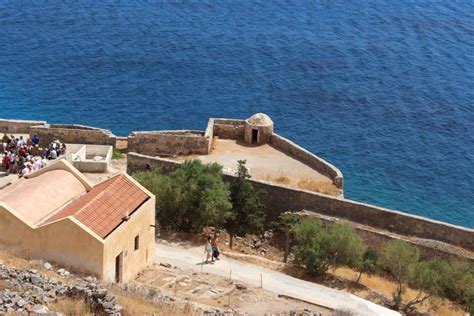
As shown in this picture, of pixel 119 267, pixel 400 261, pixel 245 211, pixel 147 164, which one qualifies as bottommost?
pixel 245 211

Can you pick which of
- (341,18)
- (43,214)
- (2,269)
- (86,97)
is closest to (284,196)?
(43,214)

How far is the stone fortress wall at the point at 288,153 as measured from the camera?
99.7 feet

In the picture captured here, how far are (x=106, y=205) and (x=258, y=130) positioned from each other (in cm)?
1862

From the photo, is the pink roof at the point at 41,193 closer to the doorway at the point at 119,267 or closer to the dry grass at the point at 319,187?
the doorway at the point at 119,267

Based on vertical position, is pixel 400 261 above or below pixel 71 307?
below

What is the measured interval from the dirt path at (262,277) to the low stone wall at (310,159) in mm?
10338

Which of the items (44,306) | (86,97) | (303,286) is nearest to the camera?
(44,306)

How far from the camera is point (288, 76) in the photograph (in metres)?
60.7

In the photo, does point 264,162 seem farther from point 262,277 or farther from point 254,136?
point 262,277

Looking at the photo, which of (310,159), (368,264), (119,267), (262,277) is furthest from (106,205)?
(310,159)

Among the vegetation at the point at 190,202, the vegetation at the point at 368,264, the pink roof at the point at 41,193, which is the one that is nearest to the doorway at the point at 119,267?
the pink roof at the point at 41,193

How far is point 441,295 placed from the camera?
85.4ft

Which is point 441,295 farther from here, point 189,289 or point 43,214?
point 43,214

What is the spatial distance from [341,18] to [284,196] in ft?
152
